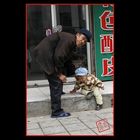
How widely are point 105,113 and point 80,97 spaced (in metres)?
0.41

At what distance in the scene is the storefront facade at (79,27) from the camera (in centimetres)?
530

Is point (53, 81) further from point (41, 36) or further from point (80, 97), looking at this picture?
point (41, 36)

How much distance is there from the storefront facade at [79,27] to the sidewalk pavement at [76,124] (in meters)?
0.93

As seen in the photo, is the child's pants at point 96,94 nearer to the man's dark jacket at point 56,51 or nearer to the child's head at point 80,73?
the child's head at point 80,73

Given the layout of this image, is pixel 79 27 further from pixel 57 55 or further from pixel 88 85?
pixel 57 55

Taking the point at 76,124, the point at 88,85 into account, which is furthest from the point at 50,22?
the point at 76,124

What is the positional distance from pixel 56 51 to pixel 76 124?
924 mm

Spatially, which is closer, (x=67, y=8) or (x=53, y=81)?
(x=53, y=81)

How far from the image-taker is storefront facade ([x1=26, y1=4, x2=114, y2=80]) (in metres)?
5.30

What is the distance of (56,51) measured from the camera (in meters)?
4.21

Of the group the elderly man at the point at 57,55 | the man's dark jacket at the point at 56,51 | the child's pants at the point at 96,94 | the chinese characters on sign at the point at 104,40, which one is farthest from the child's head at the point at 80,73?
the chinese characters on sign at the point at 104,40

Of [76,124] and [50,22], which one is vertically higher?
[50,22]

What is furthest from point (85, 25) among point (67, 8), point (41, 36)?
point (41, 36)

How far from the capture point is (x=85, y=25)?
5.59 metres
